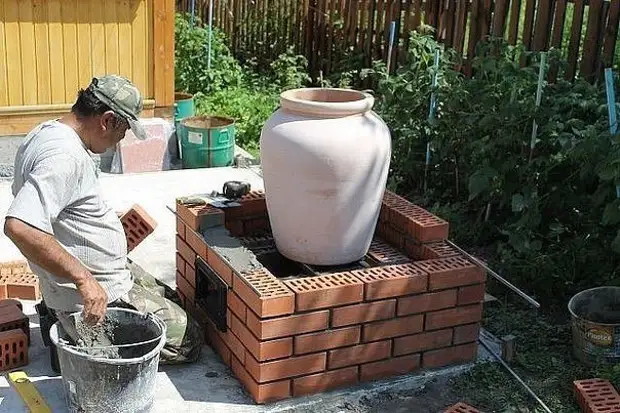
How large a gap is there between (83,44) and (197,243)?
341cm

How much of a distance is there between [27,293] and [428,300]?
225 centimetres

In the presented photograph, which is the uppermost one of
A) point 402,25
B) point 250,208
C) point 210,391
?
point 402,25

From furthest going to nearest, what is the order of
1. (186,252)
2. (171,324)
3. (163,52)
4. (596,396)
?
(163,52) < (186,252) < (171,324) < (596,396)

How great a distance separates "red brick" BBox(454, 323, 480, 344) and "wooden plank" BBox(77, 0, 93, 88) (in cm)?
434

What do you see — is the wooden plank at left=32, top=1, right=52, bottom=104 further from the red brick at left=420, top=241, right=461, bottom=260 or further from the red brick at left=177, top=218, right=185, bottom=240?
the red brick at left=420, top=241, right=461, bottom=260

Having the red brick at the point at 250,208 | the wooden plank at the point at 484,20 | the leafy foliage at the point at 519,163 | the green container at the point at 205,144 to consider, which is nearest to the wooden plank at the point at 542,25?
the wooden plank at the point at 484,20

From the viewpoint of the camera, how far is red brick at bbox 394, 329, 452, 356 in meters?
4.00

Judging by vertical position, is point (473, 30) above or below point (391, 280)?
above

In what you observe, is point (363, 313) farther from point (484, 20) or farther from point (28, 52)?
point (484, 20)

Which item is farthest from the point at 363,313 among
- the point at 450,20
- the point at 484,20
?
the point at 450,20

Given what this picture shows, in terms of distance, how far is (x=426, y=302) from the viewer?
3.97 m

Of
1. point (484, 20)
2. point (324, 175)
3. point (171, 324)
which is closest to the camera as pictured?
point (324, 175)

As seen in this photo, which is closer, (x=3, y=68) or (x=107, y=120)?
(x=107, y=120)

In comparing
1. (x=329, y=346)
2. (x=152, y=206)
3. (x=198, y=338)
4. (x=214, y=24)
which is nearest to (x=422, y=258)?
(x=329, y=346)
